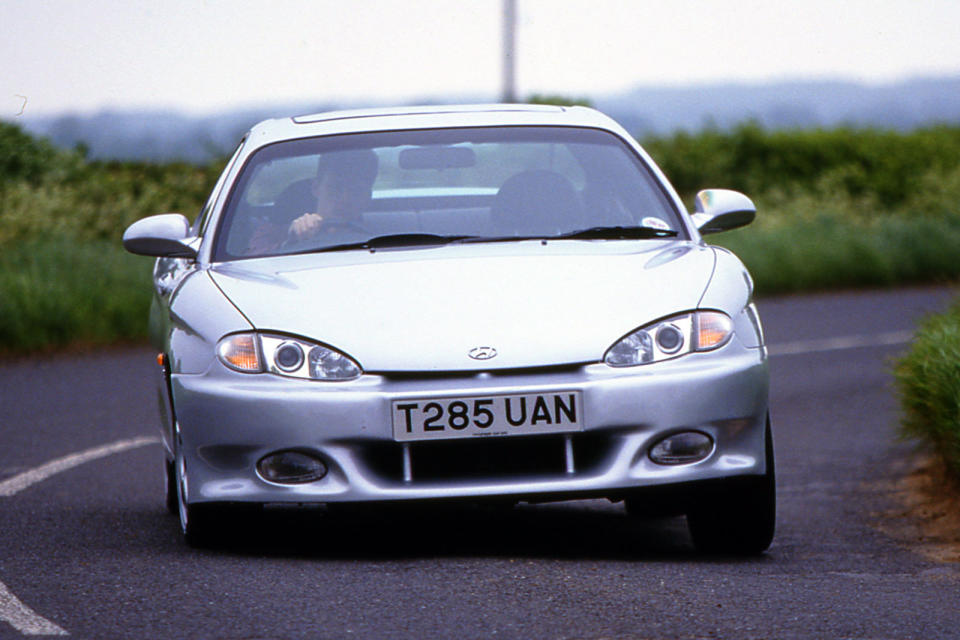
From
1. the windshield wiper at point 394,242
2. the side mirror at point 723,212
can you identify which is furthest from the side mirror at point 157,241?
the side mirror at point 723,212

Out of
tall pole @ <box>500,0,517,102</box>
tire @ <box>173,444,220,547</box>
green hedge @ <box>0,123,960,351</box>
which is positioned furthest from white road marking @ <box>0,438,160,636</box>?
tall pole @ <box>500,0,517,102</box>

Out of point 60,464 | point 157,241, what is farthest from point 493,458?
point 60,464

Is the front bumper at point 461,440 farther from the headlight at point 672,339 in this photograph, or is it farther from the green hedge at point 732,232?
the green hedge at point 732,232

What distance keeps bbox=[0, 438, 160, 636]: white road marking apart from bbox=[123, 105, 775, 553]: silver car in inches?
33.8

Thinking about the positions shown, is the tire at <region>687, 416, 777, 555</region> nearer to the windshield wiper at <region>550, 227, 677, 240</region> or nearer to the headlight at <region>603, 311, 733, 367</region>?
the headlight at <region>603, 311, 733, 367</region>

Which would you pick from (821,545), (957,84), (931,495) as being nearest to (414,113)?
(821,545)

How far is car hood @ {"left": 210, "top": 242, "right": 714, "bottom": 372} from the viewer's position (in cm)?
526

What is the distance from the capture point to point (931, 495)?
315 inches

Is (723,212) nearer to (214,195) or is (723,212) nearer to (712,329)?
(712,329)

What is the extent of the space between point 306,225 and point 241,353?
1.01 meters

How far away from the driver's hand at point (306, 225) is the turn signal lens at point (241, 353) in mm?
883

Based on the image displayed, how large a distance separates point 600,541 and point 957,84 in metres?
37.1

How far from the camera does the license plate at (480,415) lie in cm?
519

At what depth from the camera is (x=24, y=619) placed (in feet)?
15.0
